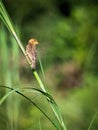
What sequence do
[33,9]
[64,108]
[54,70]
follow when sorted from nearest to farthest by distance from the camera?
[64,108]
[54,70]
[33,9]

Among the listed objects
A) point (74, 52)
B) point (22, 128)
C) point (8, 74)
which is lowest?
point (74, 52)

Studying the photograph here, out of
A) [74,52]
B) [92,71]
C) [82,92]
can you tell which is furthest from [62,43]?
[82,92]

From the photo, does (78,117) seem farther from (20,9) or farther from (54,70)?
(20,9)

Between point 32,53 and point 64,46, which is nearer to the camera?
point 32,53

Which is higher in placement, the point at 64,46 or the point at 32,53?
the point at 32,53

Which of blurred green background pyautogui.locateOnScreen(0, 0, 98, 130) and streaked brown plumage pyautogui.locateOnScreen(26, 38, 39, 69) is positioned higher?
streaked brown plumage pyautogui.locateOnScreen(26, 38, 39, 69)

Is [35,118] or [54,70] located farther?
[54,70]

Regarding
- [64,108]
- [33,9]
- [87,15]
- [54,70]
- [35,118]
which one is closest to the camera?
[35,118]

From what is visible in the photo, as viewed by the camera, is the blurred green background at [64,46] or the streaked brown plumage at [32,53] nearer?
the streaked brown plumage at [32,53]

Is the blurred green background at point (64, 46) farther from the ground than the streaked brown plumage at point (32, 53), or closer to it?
closer to it

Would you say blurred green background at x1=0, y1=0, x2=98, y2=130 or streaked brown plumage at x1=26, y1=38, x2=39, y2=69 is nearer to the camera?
streaked brown plumage at x1=26, y1=38, x2=39, y2=69

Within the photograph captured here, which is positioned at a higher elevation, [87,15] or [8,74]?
[8,74]
